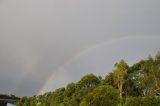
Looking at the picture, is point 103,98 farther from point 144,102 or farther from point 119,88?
point 119,88

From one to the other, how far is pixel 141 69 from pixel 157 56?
25.2 feet

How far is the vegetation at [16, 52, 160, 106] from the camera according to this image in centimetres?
6712

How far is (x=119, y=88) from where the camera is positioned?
86.9 meters

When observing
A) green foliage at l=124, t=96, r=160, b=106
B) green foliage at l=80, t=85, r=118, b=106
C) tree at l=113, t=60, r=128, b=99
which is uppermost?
tree at l=113, t=60, r=128, b=99

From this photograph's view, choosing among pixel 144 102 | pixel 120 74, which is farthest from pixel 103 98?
pixel 120 74

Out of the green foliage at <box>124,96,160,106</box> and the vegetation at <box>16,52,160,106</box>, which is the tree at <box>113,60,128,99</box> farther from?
the green foliage at <box>124,96,160,106</box>

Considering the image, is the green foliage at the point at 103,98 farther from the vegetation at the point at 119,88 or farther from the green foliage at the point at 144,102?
the green foliage at the point at 144,102

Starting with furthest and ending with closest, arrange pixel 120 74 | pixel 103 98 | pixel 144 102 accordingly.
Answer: pixel 120 74 → pixel 103 98 → pixel 144 102

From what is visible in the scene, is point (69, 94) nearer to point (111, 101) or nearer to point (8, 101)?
point (111, 101)

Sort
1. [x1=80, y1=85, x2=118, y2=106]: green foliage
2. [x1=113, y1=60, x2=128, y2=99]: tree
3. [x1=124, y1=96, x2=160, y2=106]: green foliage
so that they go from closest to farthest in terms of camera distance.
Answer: [x1=124, y1=96, x2=160, y2=106]: green foliage → [x1=80, y1=85, x2=118, y2=106]: green foliage → [x1=113, y1=60, x2=128, y2=99]: tree

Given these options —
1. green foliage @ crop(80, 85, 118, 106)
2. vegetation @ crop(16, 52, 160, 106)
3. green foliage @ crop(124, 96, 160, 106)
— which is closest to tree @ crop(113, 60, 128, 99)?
vegetation @ crop(16, 52, 160, 106)

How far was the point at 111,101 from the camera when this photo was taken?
6719 centimetres

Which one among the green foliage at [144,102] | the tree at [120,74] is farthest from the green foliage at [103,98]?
the tree at [120,74]

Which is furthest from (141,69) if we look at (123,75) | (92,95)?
(92,95)
